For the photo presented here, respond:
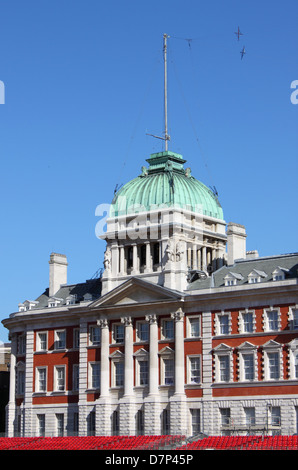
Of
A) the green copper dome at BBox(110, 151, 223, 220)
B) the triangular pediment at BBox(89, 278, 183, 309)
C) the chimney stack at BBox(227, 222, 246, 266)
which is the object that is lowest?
the triangular pediment at BBox(89, 278, 183, 309)

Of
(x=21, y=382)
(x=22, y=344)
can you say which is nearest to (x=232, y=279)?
(x=22, y=344)

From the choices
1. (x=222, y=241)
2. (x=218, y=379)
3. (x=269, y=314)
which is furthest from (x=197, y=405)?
(x=222, y=241)

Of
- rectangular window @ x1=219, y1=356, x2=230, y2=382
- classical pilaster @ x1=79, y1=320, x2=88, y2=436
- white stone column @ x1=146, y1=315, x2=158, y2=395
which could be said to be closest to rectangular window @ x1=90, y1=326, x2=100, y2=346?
classical pilaster @ x1=79, y1=320, x2=88, y2=436

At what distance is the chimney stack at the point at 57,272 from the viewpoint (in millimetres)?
108312

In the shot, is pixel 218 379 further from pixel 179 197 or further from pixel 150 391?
pixel 179 197

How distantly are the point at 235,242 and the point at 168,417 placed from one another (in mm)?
18003

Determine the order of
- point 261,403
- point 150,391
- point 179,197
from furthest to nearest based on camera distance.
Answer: point 179,197 < point 150,391 < point 261,403

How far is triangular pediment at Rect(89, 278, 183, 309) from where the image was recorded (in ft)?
304

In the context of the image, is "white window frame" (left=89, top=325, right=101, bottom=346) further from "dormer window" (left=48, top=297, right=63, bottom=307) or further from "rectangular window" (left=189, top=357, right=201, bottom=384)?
"rectangular window" (left=189, top=357, right=201, bottom=384)

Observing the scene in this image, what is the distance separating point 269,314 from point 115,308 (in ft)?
49.2

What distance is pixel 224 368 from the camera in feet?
294

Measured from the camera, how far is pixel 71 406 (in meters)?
99.2

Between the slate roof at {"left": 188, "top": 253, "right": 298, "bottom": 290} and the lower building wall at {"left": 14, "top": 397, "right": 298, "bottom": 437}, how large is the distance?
10.2m

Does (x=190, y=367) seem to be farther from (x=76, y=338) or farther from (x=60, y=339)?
(x=60, y=339)
